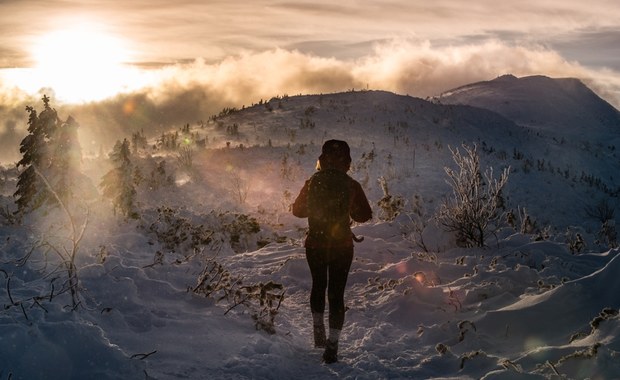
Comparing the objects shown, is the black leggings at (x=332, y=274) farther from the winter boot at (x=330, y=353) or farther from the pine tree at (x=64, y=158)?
the pine tree at (x=64, y=158)

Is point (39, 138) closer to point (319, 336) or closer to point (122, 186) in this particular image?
point (122, 186)

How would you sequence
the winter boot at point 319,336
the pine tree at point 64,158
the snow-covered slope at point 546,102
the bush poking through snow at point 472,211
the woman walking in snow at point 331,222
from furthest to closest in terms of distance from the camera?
the snow-covered slope at point 546,102 < the pine tree at point 64,158 < the bush poking through snow at point 472,211 < the winter boot at point 319,336 < the woman walking in snow at point 331,222

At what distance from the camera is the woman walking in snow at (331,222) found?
5.24m

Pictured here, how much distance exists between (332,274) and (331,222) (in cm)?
58

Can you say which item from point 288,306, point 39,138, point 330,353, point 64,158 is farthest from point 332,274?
point 39,138

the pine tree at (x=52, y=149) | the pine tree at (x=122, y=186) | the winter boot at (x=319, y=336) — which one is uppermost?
the pine tree at (x=52, y=149)

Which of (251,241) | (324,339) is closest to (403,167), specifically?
(251,241)

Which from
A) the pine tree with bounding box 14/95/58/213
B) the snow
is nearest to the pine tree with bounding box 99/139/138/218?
the snow

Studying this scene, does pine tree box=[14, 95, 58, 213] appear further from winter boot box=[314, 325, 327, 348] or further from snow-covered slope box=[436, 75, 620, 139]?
snow-covered slope box=[436, 75, 620, 139]

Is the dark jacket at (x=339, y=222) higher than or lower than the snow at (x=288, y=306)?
higher

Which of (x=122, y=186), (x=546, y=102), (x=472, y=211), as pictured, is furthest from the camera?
(x=546, y=102)

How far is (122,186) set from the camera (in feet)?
38.2

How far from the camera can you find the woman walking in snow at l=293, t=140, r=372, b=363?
5242 millimetres

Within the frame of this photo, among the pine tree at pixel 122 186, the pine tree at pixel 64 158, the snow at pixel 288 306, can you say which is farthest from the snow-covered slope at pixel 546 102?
the pine tree at pixel 64 158
